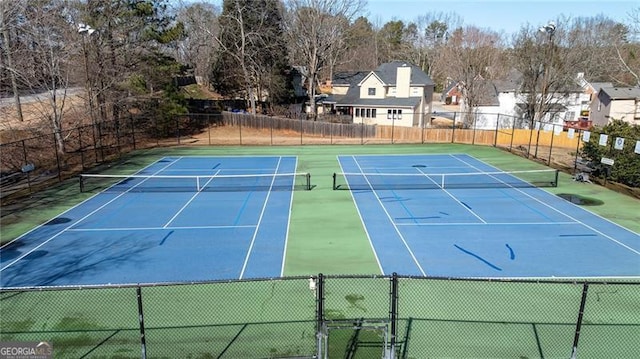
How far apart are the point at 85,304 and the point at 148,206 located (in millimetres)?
9581

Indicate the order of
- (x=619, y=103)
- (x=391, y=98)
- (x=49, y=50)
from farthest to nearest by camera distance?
(x=391, y=98), (x=619, y=103), (x=49, y=50)

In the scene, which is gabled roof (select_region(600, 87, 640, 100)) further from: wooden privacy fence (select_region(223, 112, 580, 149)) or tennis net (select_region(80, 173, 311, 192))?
tennis net (select_region(80, 173, 311, 192))

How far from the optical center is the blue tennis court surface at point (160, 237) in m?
12.9

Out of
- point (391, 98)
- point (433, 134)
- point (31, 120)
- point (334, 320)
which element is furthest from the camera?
point (391, 98)

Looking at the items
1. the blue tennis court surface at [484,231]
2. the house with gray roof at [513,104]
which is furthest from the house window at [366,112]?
the blue tennis court surface at [484,231]

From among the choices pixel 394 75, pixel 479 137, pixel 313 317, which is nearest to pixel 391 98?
pixel 394 75

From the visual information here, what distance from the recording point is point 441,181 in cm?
2434

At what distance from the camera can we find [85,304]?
10.6 meters

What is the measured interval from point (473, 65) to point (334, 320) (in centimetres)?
5138

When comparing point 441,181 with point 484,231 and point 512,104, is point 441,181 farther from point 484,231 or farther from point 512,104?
point 512,104

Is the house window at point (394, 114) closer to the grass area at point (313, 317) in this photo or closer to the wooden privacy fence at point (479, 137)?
the wooden privacy fence at point (479, 137)

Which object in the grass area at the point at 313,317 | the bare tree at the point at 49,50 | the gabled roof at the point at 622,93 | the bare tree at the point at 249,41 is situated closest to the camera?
the grass area at the point at 313,317

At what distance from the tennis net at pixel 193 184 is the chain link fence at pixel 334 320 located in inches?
449

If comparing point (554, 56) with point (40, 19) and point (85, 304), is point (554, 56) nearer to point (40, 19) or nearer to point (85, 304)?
point (40, 19)
